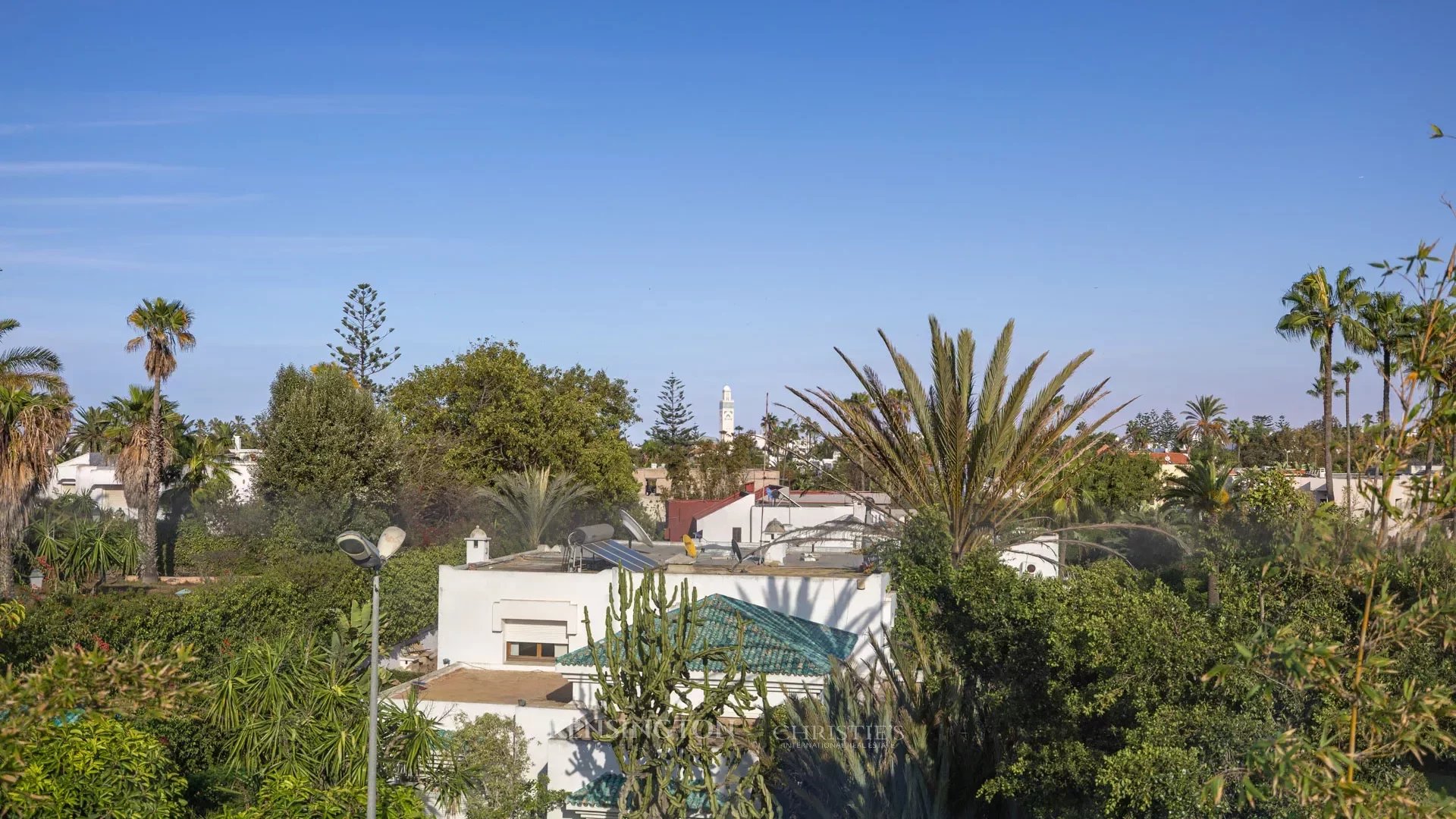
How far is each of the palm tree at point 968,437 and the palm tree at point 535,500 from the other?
21.3 metres

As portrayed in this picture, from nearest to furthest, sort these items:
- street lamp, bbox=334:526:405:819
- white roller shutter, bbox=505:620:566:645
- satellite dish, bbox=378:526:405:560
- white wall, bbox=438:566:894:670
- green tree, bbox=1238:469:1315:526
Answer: street lamp, bbox=334:526:405:819 → satellite dish, bbox=378:526:405:560 → white wall, bbox=438:566:894:670 → white roller shutter, bbox=505:620:566:645 → green tree, bbox=1238:469:1315:526

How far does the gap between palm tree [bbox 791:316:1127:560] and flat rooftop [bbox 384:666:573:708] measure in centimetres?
631

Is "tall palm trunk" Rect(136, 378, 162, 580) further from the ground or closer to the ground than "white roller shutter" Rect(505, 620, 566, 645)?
further from the ground

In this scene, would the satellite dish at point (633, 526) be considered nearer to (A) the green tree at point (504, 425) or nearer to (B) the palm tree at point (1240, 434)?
(A) the green tree at point (504, 425)

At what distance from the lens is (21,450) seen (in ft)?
68.0

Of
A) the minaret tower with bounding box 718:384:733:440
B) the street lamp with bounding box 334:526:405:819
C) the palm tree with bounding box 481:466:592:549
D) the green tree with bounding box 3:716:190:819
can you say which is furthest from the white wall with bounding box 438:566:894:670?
the minaret tower with bounding box 718:384:733:440

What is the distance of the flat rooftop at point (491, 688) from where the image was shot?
16.1 meters

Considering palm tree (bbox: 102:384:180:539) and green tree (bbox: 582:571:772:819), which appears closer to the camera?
green tree (bbox: 582:571:772:819)

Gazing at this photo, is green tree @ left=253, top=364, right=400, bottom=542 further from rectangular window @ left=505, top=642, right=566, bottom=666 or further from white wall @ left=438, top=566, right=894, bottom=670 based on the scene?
rectangular window @ left=505, top=642, right=566, bottom=666

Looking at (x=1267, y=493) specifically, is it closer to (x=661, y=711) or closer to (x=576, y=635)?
(x=576, y=635)

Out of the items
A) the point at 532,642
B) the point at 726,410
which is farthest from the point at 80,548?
the point at 726,410

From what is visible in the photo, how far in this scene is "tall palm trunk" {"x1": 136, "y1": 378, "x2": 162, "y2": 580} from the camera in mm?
28266

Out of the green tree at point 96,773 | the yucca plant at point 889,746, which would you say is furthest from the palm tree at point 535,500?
the green tree at point 96,773

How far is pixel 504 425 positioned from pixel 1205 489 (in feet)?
79.0
